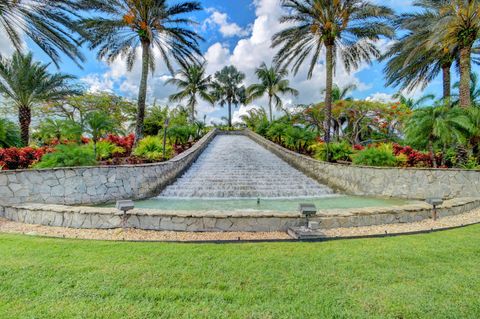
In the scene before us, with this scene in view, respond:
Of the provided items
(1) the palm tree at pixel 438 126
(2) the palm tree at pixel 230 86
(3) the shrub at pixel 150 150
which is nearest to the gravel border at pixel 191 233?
(1) the palm tree at pixel 438 126

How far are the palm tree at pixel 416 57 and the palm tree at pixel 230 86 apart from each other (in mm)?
28106

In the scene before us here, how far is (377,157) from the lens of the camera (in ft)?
32.2

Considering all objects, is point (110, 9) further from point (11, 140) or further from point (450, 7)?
point (450, 7)

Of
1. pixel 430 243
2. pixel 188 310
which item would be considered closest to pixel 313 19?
pixel 430 243

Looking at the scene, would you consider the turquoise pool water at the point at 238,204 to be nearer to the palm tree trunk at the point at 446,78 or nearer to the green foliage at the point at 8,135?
the green foliage at the point at 8,135

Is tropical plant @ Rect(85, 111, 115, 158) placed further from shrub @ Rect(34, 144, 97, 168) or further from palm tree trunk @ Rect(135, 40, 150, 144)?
palm tree trunk @ Rect(135, 40, 150, 144)

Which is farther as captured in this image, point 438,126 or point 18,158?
point 438,126

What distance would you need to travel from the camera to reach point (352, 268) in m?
3.04

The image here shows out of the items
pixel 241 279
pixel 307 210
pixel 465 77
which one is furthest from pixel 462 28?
pixel 241 279

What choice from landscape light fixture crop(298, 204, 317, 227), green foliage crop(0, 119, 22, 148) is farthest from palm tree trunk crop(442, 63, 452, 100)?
green foliage crop(0, 119, 22, 148)

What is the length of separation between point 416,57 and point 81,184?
14727 mm

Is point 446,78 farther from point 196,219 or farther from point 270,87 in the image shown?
point 270,87

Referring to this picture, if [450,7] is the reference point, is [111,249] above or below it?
below

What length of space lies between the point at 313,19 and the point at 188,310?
1544cm
